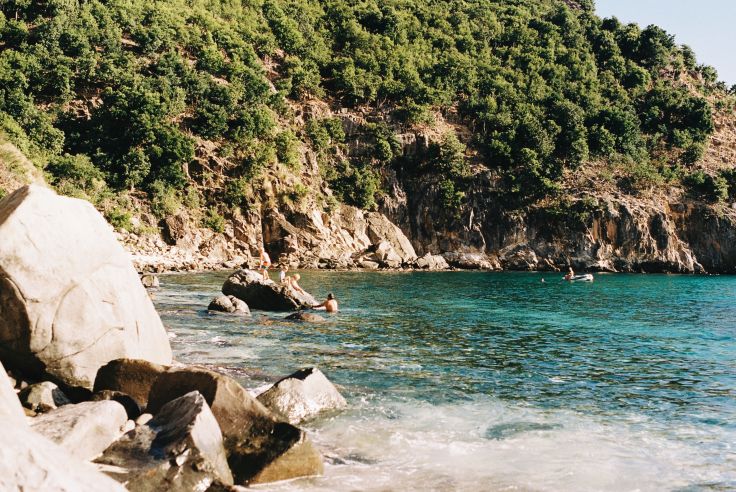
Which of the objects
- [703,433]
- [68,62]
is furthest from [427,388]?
[68,62]

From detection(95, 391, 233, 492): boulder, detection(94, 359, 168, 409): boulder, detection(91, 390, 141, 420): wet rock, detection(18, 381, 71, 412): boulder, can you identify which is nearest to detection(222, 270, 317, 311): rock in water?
detection(94, 359, 168, 409): boulder

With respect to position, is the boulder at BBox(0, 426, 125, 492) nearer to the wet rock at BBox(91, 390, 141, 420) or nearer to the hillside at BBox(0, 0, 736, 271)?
the wet rock at BBox(91, 390, 141, 420)

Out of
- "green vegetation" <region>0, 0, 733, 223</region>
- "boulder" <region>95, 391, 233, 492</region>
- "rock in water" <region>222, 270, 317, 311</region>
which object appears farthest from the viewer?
"green vegetation" <region>0, 0, 733, 223</region>

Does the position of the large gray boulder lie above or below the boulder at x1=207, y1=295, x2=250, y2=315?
above

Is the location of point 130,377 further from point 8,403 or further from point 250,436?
point 8,403

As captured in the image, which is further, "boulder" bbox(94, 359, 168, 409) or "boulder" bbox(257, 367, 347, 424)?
"boulder" bbox(257, 367, 347, 424)

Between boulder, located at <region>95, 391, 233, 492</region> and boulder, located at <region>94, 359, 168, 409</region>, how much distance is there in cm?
215

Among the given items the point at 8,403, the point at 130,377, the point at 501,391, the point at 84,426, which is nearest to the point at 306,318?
the point at 501,391

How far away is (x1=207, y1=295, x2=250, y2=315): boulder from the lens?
25.2 m

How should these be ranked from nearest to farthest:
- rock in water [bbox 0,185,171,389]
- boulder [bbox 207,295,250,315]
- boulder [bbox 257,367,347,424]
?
rock in water [bbox 0,185,171,389] → boulder [bbox 257,367,347,424] → boulder [bbox 207,295,250,315]

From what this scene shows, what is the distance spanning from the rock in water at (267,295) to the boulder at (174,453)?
64.0 feet

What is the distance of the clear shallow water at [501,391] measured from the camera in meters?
8.98

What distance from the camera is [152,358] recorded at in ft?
39.3

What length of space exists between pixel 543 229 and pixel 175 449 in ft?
277
